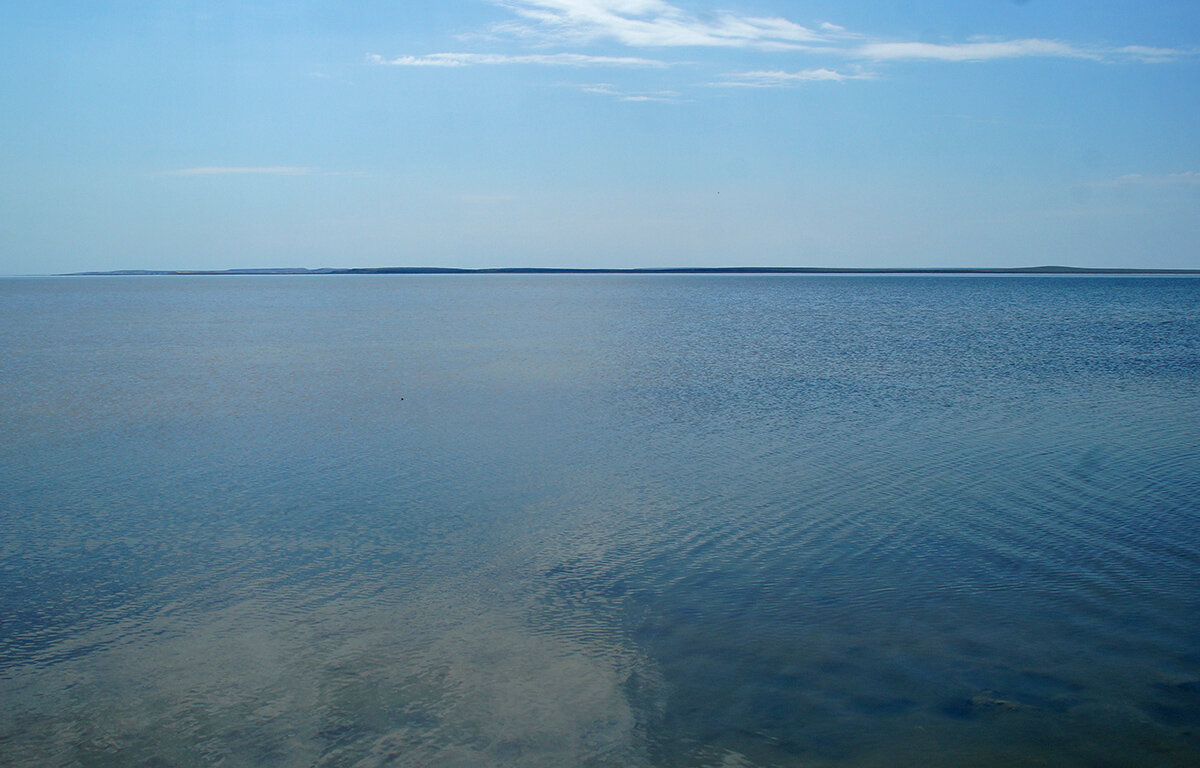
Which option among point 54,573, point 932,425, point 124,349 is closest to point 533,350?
point 124,349

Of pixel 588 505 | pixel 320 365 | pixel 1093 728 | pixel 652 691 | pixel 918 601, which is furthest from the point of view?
pixel 320 365

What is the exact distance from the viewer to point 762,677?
21.1 feet

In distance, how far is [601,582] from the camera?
27.6 feet

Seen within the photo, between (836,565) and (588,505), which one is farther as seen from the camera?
(588,505)

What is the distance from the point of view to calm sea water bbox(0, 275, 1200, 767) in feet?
18.9

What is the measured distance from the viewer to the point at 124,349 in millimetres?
33219

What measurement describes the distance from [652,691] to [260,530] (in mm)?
5751

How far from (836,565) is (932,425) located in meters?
8.45

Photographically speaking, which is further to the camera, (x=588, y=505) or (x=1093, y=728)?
(x=588, y=505)

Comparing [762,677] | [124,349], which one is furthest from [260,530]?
[124,349]

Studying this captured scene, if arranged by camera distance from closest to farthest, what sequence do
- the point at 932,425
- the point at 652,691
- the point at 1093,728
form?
the point at 1093,728 → the point at 652,691 → the point at 932,425

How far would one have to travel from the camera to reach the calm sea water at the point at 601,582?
5.77m

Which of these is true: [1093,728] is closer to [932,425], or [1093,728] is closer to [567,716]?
[567,716]

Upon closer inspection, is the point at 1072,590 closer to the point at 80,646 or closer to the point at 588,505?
the point at 588,505
